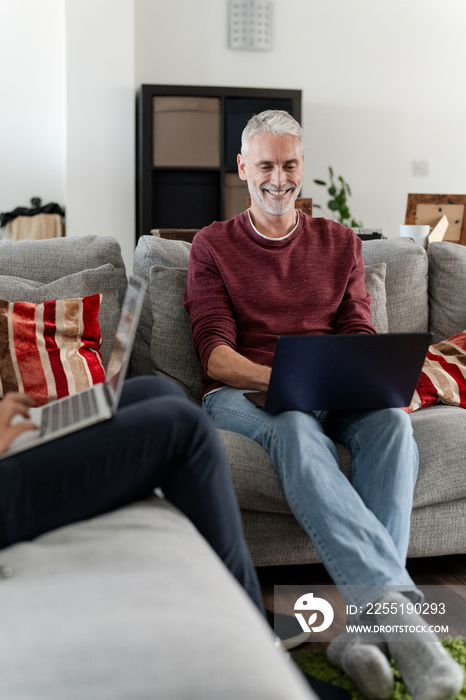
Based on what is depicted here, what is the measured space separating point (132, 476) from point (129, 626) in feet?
1.01

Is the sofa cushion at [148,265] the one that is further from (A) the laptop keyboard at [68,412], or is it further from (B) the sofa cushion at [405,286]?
(A) the laptop keyboard at [68,412]

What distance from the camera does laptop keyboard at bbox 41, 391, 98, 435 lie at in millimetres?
1146

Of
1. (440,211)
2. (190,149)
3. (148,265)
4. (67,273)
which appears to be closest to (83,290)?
(67,273)

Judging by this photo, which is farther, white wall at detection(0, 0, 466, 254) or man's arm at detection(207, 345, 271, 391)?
white wall at detection(0, 0, 466, 254)

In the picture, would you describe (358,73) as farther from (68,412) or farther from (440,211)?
(68,412)

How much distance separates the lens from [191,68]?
4820 mm

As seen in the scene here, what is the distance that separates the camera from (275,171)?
2.08m

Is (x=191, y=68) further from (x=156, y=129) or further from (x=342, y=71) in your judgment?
(x=342, y=71)

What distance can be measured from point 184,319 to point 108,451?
42.0 inches

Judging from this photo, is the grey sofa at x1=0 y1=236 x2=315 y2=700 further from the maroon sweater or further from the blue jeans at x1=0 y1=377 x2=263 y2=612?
the maroon sweater

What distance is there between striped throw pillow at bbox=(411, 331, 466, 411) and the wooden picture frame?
2.65 ft

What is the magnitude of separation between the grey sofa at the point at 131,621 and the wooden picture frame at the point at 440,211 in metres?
2.05

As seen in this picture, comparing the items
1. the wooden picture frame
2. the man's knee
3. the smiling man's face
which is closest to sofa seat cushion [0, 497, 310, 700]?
the man's knee

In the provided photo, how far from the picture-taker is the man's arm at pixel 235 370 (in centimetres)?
180
